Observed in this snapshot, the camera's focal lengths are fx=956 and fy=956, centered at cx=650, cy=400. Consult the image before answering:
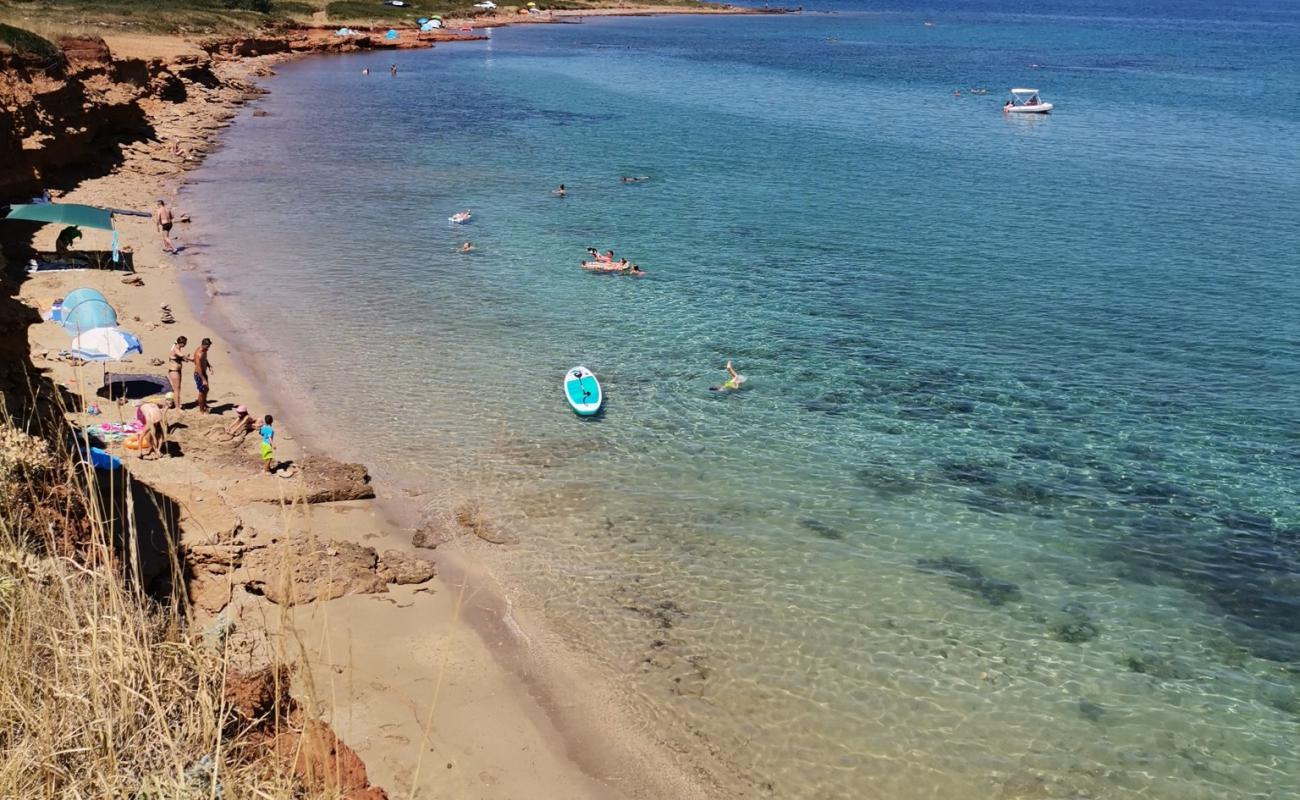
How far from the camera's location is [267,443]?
1766cm

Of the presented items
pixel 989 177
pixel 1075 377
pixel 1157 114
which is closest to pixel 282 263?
pixel 1075 377

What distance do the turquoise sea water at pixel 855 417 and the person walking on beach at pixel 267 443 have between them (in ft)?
5.10

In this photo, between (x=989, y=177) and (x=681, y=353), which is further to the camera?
(x=989, y=177)

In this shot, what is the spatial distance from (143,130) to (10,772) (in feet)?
153

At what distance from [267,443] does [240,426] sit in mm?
1255

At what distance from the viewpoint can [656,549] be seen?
16.2 m

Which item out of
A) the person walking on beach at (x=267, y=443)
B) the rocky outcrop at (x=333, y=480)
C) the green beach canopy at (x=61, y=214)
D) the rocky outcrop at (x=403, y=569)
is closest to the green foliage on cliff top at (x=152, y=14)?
the green beach canopy at (x=61, y=214)

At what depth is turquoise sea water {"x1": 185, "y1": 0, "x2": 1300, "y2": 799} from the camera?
43.2 ft

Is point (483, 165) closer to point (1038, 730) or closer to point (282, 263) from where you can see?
point (282, 263)

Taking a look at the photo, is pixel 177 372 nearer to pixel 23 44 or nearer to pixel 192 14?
pixel 23 44

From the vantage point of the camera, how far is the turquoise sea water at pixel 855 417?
13.2m

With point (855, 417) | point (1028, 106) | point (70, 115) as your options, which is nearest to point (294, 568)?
point (855, 417)

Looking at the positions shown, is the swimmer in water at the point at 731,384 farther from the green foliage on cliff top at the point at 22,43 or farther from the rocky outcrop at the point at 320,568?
the green foliage on cliff top at the point at 22,43

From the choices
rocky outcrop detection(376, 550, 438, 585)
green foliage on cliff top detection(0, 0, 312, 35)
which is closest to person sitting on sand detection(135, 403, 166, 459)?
rocky outcrop detection(376, 550, 438, 585)
